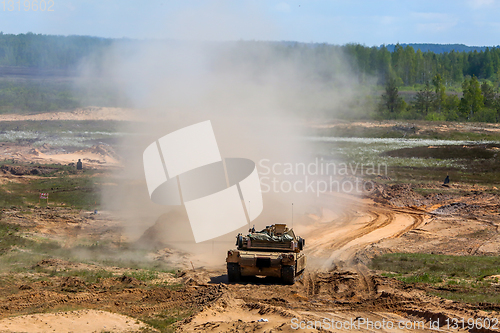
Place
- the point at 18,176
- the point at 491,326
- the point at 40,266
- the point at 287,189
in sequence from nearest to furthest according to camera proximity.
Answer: the point at 491,326 < the point at 40,266 < the point at 287,189 < the point at 18,176

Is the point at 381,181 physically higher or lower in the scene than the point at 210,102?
lower

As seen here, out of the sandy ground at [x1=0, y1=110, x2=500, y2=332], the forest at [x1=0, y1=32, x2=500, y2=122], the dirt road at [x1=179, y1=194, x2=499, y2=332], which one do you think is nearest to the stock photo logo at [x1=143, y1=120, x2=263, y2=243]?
the sandy ground at [x1=0, y1=110, x2=500, y2=332]

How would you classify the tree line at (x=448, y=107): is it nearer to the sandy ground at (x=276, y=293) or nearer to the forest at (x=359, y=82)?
the forest at (x=359, y=82)

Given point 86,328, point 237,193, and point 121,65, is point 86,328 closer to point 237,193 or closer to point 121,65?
point 237,193

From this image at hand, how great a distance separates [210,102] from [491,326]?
3058cm

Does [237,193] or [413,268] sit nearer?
[413,268]

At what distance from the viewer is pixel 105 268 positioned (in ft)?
59.7

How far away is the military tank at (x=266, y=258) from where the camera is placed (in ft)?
53.6

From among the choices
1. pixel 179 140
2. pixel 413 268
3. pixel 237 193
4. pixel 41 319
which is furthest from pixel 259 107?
pixel 41 319

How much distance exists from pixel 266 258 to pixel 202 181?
12771 mm

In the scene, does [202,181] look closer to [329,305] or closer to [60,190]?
[60,190]

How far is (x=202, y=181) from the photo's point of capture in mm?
28594
